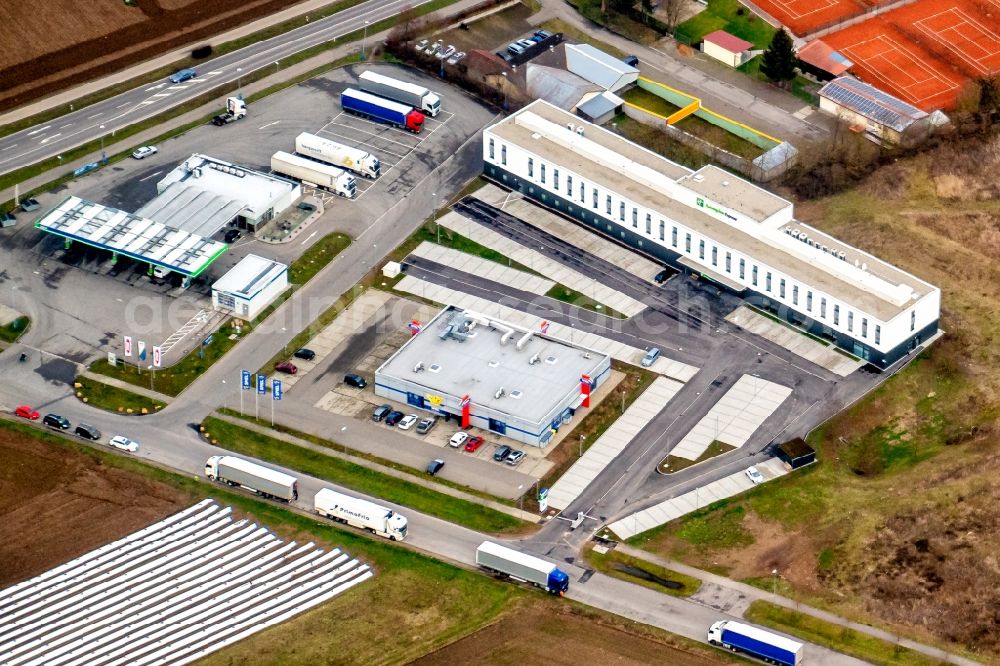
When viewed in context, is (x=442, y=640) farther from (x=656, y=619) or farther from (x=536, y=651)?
(x=656, y=619)

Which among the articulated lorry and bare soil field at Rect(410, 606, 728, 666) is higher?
the articulated lorry

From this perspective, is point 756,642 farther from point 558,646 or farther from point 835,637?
point 558,646

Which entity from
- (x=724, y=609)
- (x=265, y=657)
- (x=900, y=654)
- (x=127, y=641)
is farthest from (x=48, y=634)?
(x=900, y=654)

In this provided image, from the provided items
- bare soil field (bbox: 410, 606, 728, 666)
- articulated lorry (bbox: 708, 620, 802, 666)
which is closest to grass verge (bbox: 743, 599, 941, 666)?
articulated lorry (bbox: 708, 620, 802, 666)

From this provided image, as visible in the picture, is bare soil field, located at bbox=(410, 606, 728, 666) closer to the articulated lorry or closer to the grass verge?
the articulated lorry

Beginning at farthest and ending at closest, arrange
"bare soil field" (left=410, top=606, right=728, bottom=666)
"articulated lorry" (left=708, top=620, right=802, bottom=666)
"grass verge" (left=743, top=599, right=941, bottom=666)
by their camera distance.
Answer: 1. "bare soil field" (left=410, top=606, right=728, bottom=666)
2. "grass verge" (left=743, top=599, right=941, bottom=666)
3. "articulated lorry" (left=708, top=620, right=802, bottom=666)
